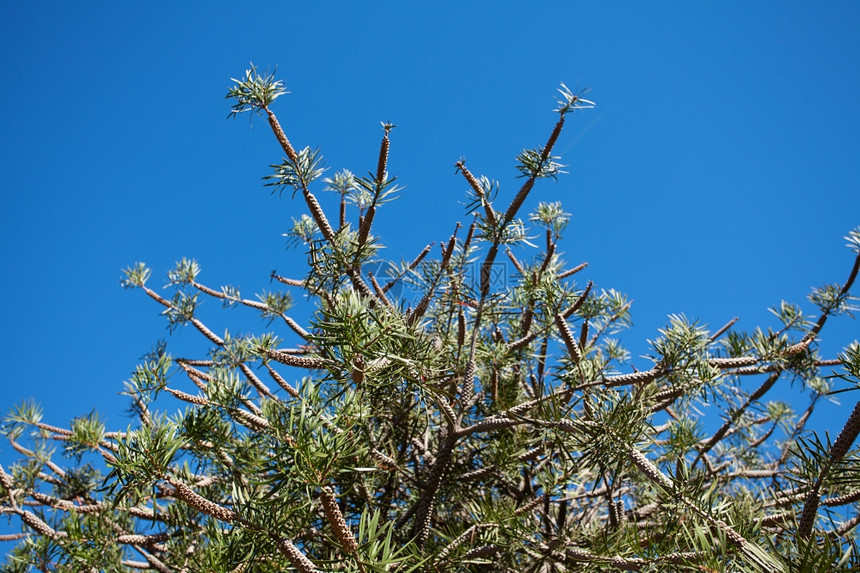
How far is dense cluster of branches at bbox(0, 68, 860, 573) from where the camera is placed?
81cm

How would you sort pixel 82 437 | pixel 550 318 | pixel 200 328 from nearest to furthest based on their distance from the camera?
pixel 82 437 < pixel 550 318 < pixel 200 328

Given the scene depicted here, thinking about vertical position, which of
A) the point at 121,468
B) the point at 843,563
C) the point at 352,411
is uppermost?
the point at 352,411

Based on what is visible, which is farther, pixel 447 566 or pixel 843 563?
pixel 447 566

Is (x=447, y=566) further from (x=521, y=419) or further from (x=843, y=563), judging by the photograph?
(x=843, y=563)

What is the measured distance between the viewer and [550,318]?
4.25 ft

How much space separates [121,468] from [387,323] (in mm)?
376

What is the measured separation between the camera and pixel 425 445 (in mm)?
1318

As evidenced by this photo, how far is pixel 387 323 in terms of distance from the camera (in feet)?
2.84

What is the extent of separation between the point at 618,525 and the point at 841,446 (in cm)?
39

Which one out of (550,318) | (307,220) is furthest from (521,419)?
(307,220)

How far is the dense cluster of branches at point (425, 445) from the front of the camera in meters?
0.81

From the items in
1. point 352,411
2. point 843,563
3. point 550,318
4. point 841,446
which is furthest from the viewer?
point 550,318

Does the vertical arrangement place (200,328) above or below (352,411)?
above

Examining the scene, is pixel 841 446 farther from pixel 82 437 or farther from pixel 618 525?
pixel 82 437
